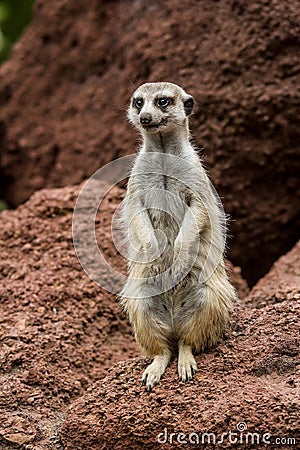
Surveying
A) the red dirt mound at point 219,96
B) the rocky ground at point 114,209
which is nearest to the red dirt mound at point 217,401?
the rocky ground at point 114,209

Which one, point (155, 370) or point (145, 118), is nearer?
point (155, 370)

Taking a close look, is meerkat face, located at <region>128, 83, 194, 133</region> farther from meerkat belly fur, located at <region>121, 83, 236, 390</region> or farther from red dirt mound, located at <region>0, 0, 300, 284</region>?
red dirt mound, located at <region>0, 0, 300, 284</region>

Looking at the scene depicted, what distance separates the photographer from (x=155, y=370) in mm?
3844

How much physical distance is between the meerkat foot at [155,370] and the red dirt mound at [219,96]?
2265 millimetres

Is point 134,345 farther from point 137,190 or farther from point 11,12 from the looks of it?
point 11,12

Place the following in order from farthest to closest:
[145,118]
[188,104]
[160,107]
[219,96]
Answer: [219,96], [188,104], [160,107], [145,118]

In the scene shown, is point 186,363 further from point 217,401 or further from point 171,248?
point 171,248

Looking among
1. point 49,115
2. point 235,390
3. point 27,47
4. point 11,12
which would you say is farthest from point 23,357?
point 11,12

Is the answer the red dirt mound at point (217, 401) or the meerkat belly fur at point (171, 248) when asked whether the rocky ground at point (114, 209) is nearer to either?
the red dirt mound at point (217, 401)

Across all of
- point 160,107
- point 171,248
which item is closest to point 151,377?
point 171,248

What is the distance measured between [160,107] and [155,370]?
52.3 inches

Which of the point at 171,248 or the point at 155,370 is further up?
the point at 171,248

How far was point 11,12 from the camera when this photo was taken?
8797 mm

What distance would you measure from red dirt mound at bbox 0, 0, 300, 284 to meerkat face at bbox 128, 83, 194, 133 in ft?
5.52
